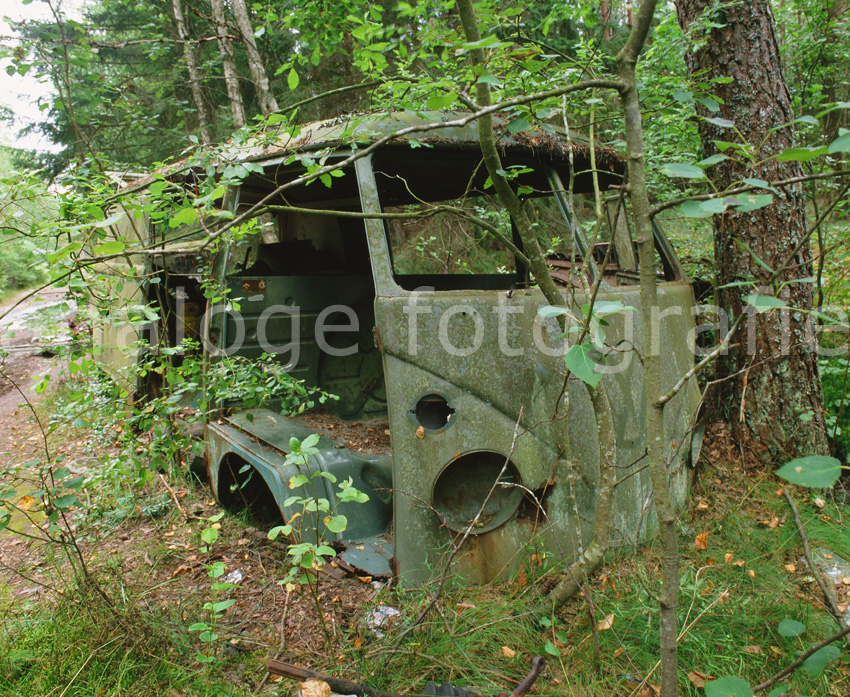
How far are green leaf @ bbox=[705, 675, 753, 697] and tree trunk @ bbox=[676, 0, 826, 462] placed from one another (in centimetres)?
220

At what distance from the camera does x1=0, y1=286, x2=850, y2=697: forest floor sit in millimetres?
1897

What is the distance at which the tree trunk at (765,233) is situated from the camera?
125 inches

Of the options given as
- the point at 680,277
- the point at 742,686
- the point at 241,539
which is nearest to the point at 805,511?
the point at 680,277

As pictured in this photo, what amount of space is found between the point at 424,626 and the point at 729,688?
100 centimetres

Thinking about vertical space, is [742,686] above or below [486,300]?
below

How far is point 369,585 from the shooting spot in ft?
8.04

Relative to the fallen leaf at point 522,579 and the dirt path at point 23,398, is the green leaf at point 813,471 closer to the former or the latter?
the fallen leaf at point 522,579

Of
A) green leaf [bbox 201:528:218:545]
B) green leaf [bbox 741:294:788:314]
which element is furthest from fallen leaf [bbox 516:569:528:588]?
green leaf [bbox 741:294:788:314]

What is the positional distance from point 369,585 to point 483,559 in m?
0.54

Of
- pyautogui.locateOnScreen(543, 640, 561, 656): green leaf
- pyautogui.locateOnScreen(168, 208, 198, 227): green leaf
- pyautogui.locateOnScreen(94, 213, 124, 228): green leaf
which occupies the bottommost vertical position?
pyautogui.locateOnScreen(543, 640, 561, 656): green leaf

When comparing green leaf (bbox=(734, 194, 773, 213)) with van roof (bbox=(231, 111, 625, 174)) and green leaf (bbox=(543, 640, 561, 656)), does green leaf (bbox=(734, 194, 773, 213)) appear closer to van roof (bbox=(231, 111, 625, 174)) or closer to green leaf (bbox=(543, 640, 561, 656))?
van roof (bbox=(231, 111, 625, 174))

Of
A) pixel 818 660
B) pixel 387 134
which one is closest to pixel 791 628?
pixel 818 660

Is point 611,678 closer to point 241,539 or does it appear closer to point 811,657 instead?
point 811,657

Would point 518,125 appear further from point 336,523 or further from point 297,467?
point 297,467
